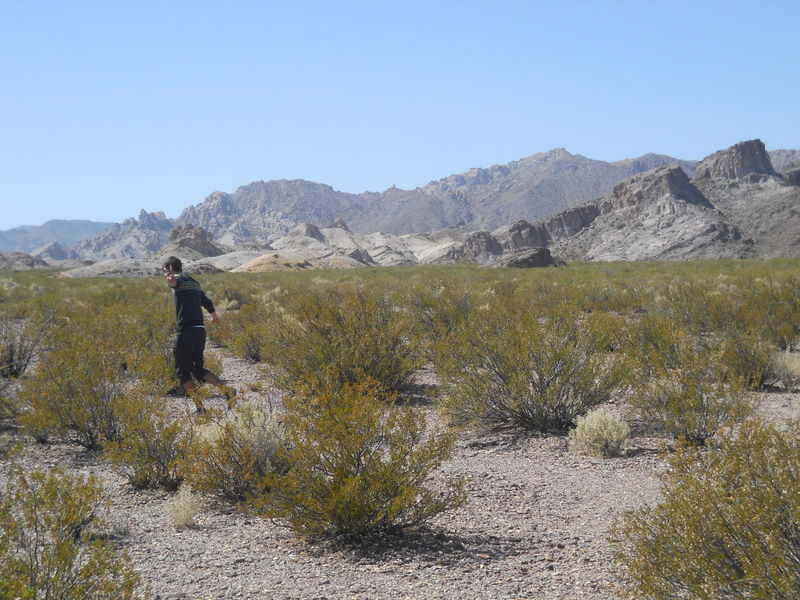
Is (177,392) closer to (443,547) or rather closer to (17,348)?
(17,348)

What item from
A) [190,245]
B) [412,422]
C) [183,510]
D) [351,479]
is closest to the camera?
[351,479]

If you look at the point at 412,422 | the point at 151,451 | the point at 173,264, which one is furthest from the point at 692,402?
the point at 173,264

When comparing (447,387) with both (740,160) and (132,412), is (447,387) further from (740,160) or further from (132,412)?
(740,160)

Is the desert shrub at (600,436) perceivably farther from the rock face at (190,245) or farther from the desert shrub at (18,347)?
the rock face at (190,245)

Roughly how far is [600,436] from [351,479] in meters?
3.61

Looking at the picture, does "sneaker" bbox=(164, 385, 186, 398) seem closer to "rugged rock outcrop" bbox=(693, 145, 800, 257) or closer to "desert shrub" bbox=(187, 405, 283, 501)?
"desert shrub" bbox=(187, 405, 283, 501)

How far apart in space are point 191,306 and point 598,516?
5872 mm

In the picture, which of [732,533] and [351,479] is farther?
[351,479]

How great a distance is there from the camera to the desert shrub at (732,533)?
9.37ft

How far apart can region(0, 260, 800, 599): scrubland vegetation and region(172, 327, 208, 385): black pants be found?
348 millimetres

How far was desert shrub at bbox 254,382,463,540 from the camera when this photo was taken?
4.71 metres

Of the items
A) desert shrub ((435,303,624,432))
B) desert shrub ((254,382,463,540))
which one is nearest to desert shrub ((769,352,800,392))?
desert shrub ((435,303,624,432))

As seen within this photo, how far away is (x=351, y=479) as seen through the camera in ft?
15.2

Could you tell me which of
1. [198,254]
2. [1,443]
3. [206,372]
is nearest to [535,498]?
[206,372]
